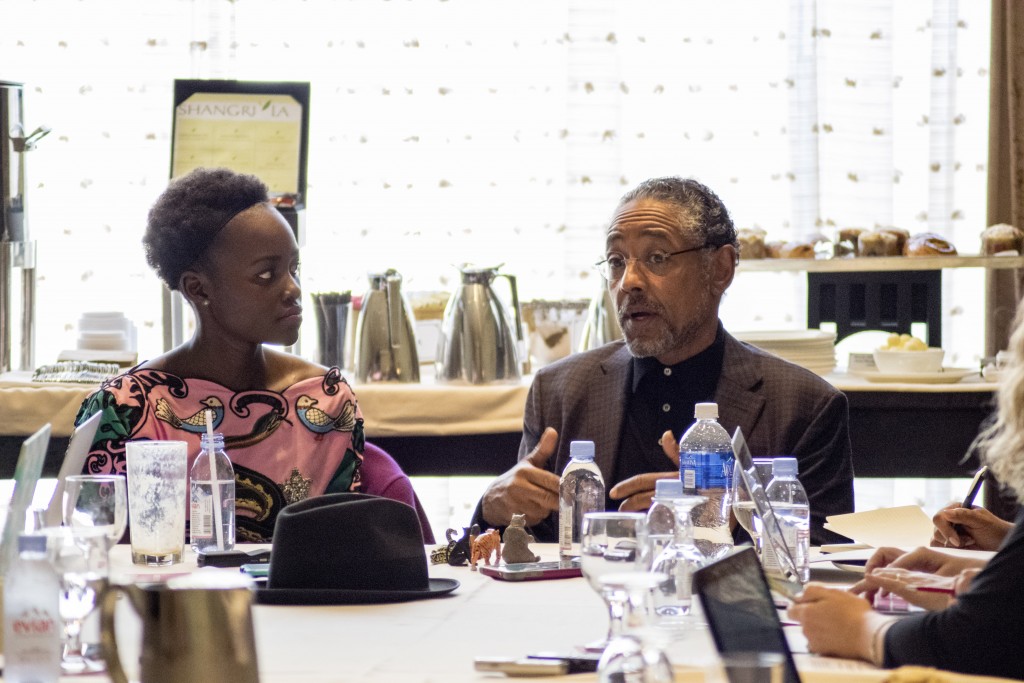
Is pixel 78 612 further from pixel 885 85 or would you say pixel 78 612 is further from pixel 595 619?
pixel 885 85

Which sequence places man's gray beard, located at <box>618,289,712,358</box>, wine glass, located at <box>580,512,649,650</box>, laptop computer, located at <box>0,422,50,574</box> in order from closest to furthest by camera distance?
wine glass, located at <box>580,512,649,650</box> < laptop computer, located at <box>0,422,50,574</box> < man's gray beard, located at <box>618,289,712,358</box>

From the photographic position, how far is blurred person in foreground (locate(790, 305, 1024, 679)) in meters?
1.40

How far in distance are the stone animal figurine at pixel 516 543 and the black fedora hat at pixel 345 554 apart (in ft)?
0.69

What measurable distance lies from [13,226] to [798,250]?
227 centimetres

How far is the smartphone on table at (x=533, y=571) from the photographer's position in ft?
6.44

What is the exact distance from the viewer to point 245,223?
8.89 ft

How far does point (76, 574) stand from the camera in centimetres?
145

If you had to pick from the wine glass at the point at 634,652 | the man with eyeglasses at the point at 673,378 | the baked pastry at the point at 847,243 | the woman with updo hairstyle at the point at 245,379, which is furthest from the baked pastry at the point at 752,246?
the wine glass at the point at 634,652

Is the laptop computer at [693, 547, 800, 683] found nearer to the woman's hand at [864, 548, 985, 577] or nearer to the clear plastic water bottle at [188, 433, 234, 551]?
the woman's hand at [864, 548, 985, 577]

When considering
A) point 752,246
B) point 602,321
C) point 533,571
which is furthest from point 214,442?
point 752,246

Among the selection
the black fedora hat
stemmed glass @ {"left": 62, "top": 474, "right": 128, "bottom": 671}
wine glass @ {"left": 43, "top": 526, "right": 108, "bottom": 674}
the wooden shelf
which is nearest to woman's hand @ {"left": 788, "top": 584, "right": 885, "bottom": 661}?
the black fedora hat

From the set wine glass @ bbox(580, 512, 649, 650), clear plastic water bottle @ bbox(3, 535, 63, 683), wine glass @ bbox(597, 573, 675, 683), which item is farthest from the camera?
wine glass @ bbox(580, 512, 649, 650)

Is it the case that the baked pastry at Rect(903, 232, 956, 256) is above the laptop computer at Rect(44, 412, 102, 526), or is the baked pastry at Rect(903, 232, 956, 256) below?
above

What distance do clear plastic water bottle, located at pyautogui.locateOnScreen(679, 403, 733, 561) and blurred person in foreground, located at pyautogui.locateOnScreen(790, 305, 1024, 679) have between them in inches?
21.5
